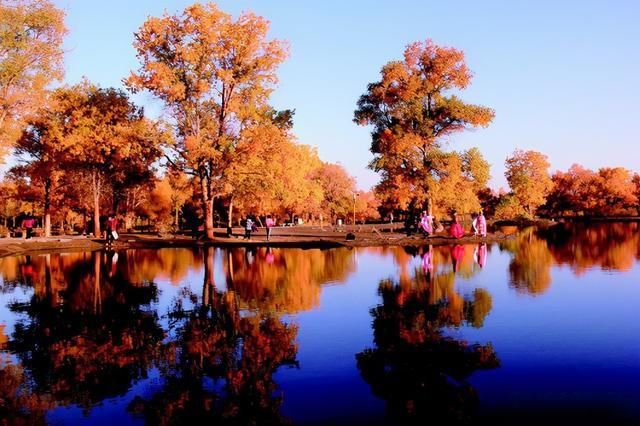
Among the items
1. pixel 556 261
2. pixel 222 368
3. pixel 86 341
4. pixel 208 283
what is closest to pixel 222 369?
pixel 222 368

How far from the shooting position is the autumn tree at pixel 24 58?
109 ft

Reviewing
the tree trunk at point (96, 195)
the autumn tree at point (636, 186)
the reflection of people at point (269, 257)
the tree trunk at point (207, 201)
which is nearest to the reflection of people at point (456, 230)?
the reflection of people at point (269, 257)

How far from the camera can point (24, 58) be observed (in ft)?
111

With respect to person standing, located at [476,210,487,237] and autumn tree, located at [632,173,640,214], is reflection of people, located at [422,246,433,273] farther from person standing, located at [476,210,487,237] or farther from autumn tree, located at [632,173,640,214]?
autumn tree, located at [632,173,640,214]

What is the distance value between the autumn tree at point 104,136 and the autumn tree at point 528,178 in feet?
239

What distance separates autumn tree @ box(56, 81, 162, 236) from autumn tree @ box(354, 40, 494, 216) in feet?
62.8

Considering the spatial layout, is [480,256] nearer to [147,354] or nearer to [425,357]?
[425,357]

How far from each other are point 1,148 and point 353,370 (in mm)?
32482

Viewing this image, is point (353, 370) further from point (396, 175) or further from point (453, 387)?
point (396, 175)

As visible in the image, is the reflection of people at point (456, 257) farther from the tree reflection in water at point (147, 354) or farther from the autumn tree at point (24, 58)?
the autumn tree at point (24, 58)

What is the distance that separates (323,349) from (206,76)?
33.2 metres

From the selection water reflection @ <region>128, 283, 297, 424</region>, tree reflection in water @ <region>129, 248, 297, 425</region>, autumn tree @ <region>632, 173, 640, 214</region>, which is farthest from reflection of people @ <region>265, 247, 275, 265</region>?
autumn tree @ <region>632, 173, 640, 214</region>

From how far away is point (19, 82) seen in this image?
34594 mm

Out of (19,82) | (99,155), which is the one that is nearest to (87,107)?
(99,155)
